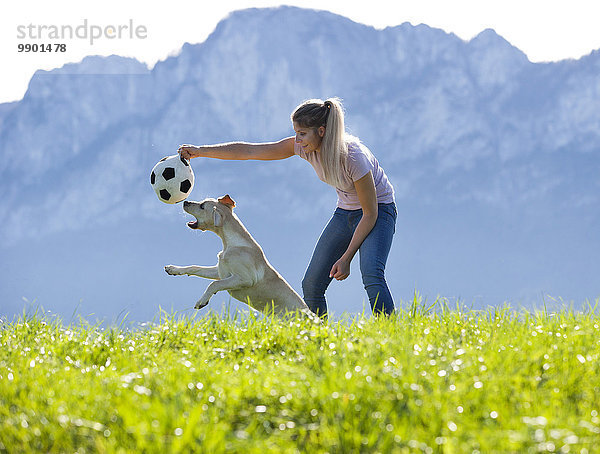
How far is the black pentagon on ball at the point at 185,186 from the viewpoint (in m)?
5.97

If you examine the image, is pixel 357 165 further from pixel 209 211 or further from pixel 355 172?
pixel 209 211

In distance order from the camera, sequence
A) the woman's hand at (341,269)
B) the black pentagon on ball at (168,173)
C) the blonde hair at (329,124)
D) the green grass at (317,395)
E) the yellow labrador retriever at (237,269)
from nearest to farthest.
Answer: the green grass at (317,395) → the blonde hair at (329,124) → the woman's hand at (341,269) → the yellow labrador retriever at (237,269) → the black pentagon on ball at (168,173)

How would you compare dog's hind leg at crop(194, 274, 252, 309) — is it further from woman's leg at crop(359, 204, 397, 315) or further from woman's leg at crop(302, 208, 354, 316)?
woman's leg at crop(359, 204, 397, 315)

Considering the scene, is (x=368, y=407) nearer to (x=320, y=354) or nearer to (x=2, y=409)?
(x=320, y=354)

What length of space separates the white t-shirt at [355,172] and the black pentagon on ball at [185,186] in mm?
1161

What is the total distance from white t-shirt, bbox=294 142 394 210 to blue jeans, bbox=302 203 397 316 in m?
0.09

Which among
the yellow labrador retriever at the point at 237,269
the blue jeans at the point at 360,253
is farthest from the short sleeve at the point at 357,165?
the yellow labrador retriever at the point at 237,269

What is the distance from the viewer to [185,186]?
6.00 m

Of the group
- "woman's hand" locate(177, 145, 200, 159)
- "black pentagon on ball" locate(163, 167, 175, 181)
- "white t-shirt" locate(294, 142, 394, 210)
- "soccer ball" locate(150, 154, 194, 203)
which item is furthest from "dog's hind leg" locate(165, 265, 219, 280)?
"white t-shirt" locate(294, 142, 394, 210)

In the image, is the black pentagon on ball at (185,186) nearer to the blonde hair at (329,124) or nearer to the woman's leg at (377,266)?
the blonde hair at (329,124)

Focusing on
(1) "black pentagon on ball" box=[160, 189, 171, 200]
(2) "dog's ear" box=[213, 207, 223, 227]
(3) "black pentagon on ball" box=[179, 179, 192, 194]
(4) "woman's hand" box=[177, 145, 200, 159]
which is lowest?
(2) "dog's ear" box=[213, 207, 223, 227]

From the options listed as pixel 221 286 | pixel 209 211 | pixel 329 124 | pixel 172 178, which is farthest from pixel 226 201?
pixel 329 124

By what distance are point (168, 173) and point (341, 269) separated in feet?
6.61

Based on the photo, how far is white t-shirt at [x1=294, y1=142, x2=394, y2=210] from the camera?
17.4ft
